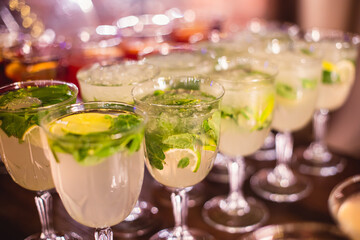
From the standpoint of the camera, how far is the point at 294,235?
35.5 inches

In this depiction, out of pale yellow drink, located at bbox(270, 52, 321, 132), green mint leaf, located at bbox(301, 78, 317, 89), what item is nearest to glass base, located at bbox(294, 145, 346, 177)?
pale yellow drink, located at bbox(270, 52, 321, 132)

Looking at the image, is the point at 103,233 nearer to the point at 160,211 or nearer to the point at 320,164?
the point at 160,211

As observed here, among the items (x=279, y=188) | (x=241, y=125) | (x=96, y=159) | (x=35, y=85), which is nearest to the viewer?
(x=96, y=159)

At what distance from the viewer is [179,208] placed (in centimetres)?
121

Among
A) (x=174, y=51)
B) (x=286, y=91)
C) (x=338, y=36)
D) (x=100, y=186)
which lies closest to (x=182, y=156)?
(x=100, y=186)

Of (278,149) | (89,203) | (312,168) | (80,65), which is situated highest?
(80,65)

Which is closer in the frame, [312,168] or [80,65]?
[80,65]

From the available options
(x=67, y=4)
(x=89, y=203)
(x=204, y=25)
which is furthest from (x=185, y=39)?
(x=67, y=4)

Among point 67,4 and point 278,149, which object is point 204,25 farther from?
point 67,4

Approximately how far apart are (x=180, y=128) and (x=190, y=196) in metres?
0.67

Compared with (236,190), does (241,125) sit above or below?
above

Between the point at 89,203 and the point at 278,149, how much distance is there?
103cm

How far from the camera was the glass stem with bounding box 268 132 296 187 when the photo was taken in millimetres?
1644

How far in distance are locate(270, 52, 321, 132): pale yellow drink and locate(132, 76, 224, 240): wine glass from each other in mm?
416
